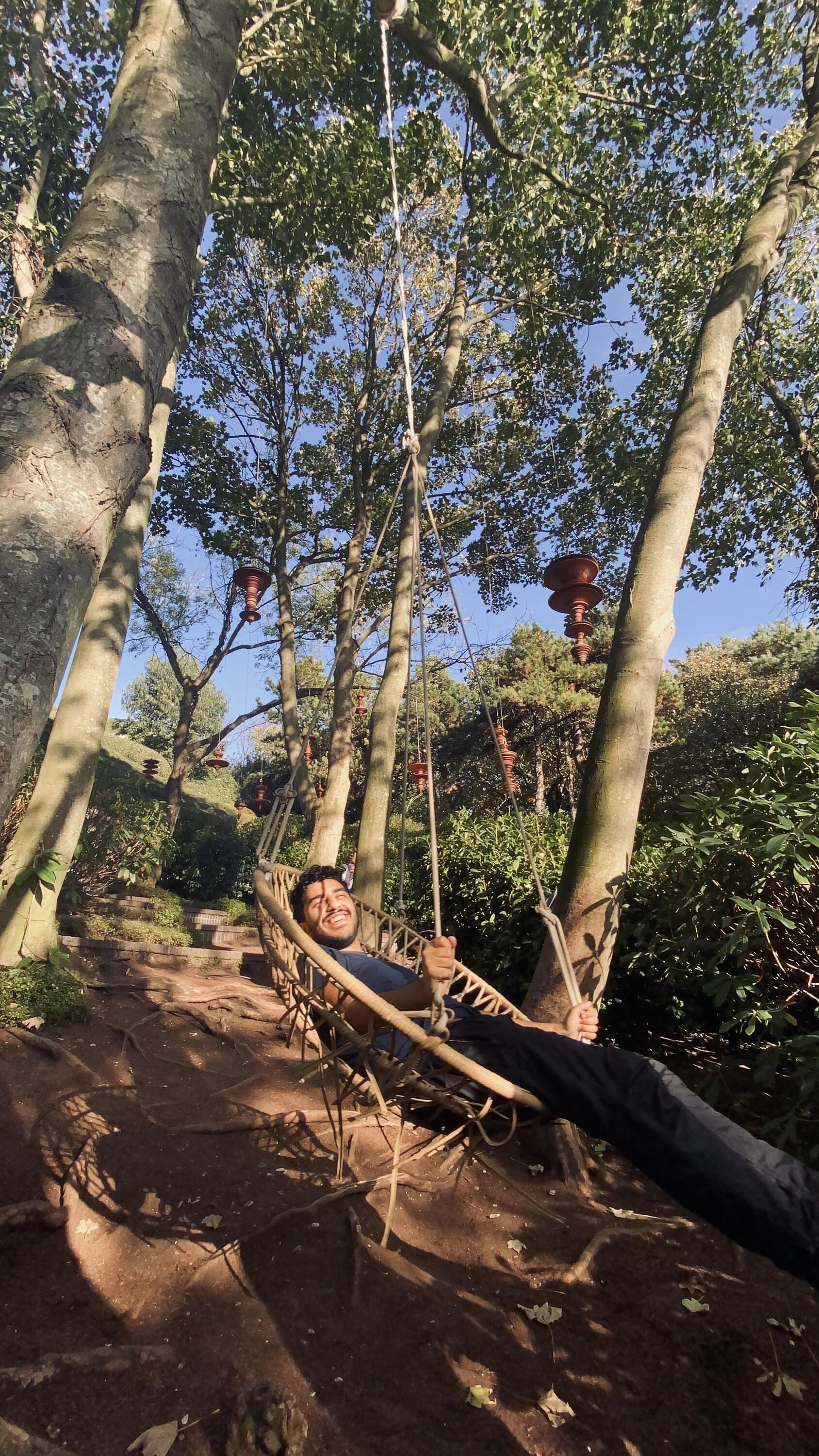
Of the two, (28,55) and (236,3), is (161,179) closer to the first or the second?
(236,3)

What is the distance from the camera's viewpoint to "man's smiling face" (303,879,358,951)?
2.15 m

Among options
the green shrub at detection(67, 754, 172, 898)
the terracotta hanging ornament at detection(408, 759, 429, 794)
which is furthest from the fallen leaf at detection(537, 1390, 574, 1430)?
the terracotta hanging ornament at detection(408, 759, 429, 794)

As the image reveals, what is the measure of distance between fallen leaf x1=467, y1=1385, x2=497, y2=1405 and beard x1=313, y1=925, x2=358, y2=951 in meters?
1.06

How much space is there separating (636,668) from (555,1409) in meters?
2.15

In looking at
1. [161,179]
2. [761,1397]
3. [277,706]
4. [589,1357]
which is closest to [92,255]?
[161,179]

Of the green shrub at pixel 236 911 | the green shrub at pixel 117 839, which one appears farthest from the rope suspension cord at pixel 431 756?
the green shrub at pixel 236 911

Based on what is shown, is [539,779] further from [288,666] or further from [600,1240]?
[600,1240]

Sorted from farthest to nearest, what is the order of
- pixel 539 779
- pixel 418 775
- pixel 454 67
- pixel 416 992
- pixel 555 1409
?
pixel 539 779, pixel 418 775, pixel 454 67, pixel 416 992, pixel 555 1409

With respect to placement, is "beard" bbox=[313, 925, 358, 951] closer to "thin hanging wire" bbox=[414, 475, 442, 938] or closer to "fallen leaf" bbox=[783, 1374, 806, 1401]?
"thin hanging wire" bbox=[414, 475, 442, 938]

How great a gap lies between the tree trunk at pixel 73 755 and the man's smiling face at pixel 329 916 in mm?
2057

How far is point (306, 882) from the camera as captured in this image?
7.59ft

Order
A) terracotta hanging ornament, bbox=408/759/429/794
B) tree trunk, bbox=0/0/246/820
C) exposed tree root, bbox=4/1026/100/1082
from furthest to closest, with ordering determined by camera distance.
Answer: terracotta hanging ornament, bbox=408/759/429/794, exposed tree root, bbox=4/1026/100/1082, tree trunk, bbox=0/0/246/820

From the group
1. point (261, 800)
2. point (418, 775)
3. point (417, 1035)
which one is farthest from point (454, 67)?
point (261, 800)

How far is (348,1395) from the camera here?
1.53 m
